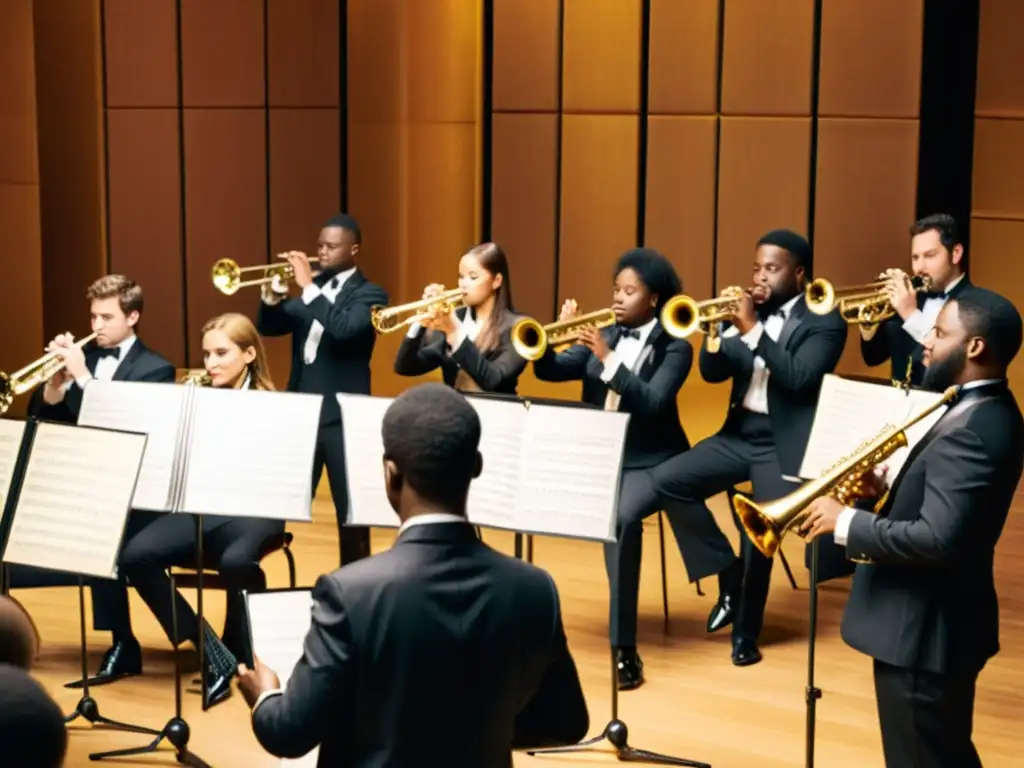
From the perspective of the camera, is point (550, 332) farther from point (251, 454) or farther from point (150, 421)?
→ point (150, 421)

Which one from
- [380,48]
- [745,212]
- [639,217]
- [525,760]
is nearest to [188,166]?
[380,48]

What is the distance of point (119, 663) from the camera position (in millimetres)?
5586

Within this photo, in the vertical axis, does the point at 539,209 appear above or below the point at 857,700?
above

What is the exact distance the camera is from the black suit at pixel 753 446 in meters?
5.74

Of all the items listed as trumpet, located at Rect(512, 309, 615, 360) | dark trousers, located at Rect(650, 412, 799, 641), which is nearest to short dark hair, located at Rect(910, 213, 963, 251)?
dark trousers, located at Rect(650, 412, 799, 641)

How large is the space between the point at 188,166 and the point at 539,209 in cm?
214

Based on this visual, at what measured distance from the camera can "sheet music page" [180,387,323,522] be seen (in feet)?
15.9

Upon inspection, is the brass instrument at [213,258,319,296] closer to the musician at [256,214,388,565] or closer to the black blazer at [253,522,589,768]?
the musician at [256,214,388,565]

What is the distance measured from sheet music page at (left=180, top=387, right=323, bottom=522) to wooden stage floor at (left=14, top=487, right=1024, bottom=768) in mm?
802

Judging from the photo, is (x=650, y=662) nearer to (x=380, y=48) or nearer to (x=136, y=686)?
(x=136, y=686)

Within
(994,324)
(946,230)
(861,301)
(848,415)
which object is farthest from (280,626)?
(946,230)

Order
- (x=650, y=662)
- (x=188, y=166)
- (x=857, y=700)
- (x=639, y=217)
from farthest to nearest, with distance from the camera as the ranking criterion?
(x=188, y=166) < (x=639, y=217) < (x=650, y=662) < (x=857, y=700)

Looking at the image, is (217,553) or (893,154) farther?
(893,154)

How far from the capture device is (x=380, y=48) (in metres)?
9.12
